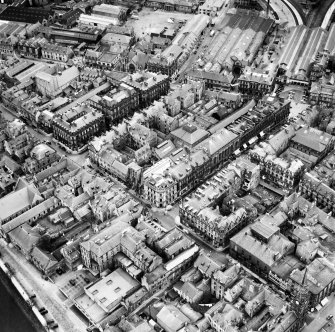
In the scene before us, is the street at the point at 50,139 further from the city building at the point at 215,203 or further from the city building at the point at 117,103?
the city building at the point at 215,203

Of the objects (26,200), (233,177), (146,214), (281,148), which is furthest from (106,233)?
(281,148)

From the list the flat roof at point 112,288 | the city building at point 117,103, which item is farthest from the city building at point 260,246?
the city building at point 117,103

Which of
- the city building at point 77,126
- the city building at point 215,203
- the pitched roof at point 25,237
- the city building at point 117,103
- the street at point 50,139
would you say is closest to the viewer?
the pitched roof at point 25,237

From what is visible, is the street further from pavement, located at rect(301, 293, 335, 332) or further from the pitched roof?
pavement, located at rect(301, 293, 335, 332)

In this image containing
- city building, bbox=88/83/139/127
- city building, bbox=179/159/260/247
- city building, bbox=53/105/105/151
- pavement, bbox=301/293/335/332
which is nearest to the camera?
pavement, bbox=301/293/335/332

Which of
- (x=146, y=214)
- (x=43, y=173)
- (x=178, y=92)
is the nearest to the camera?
(x=146, y=214)

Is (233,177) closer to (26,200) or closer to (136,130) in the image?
(136,130)

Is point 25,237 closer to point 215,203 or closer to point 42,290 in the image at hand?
point 42,290

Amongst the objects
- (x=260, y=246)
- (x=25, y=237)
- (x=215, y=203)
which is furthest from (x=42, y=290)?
(x=260, y=246)

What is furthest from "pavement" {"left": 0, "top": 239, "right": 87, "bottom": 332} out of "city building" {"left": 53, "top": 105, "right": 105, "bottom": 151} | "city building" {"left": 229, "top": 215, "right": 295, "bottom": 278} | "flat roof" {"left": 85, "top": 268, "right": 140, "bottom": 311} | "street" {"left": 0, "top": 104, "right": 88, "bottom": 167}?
"city building" {"left": 53, "top": 105, "right": 105, "bottom": 151}
